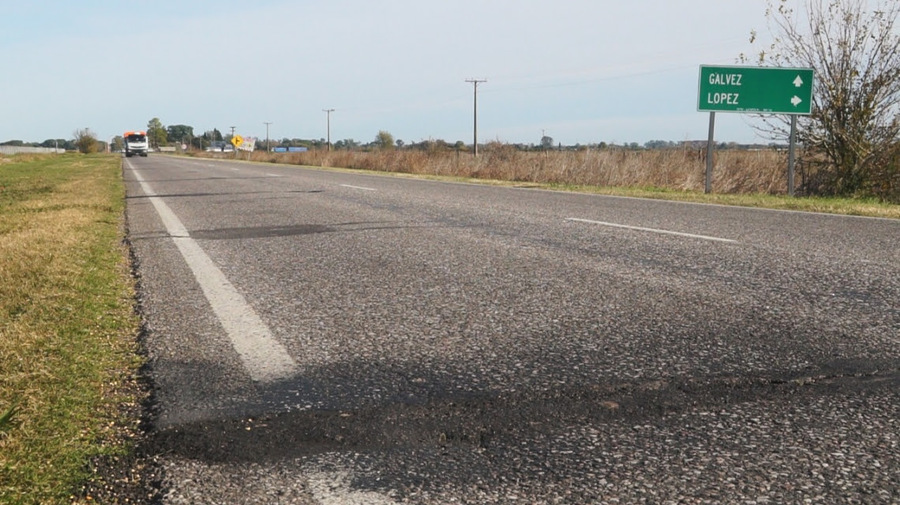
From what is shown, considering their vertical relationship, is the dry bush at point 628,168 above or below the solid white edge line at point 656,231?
above

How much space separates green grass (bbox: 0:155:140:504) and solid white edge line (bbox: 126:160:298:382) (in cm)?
47

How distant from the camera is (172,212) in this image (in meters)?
11.1

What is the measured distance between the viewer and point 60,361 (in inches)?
127

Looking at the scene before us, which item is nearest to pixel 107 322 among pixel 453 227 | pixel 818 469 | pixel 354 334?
pixel 354 334

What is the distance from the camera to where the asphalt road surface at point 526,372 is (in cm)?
221

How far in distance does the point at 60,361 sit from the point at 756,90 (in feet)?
49.5

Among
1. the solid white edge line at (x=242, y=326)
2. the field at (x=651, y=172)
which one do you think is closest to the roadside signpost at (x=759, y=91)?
the field at (x=651, y=172)

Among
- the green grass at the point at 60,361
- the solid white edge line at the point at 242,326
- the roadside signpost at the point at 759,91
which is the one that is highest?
the roadside signpost at the point at 759,91

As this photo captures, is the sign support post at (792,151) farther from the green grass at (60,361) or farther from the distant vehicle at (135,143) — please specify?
the distant vehicle at (135,143)

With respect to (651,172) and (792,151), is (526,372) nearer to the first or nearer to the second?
(792,151)

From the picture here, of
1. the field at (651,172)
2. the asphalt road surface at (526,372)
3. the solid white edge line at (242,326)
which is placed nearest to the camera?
the asphalt road surface at (526,372)

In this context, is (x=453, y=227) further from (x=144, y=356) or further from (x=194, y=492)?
(x=194, y=492)

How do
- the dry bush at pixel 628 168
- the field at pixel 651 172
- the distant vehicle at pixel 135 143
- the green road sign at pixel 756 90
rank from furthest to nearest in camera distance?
the distant vehicle at pixel 135 143 → the dry bush at pixel 628 168 → the field at pixel 651 172 → the green road sign at pixel 756 90

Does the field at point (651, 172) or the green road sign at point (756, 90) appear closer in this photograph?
the green road sign at point (756, 90)
